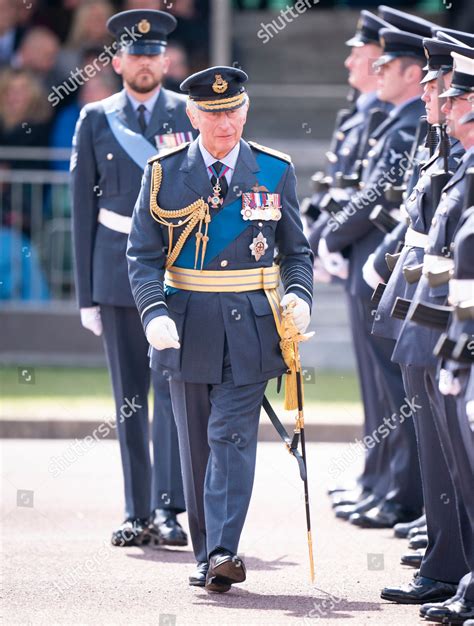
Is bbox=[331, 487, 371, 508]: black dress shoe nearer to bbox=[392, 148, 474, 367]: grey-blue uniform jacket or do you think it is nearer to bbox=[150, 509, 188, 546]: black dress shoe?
bbox=[150, 509, 188, 546]: black dress shoe

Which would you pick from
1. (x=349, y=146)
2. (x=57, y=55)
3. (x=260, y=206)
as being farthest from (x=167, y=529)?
(x=57, y=55)

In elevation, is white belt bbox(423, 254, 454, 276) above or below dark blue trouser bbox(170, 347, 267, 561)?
above

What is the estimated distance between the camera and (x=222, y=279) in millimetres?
6605

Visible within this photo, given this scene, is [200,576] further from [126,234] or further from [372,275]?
[126,234]

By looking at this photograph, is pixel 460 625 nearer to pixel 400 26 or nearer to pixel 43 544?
pixel 43 544

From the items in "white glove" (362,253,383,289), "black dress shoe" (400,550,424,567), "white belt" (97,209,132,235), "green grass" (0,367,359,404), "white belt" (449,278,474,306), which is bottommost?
"green grass" (0,367,359,404)

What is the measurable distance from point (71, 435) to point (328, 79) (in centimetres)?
691

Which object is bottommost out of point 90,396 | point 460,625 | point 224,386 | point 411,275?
point 90,396

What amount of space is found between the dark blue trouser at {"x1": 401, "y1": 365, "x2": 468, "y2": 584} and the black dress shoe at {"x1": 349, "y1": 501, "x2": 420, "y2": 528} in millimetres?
A: 1677

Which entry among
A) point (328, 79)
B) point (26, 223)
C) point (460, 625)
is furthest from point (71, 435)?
point (328, 79)

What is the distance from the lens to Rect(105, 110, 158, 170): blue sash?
25.5 ft

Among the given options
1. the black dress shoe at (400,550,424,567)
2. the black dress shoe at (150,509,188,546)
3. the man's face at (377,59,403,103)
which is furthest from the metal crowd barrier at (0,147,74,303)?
the black dress shoe at (400,550,424,567)

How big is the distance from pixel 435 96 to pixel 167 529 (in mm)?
2310

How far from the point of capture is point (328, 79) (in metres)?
16.8
